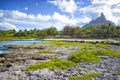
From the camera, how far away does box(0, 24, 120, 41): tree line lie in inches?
5220

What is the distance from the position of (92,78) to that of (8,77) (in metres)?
9.34

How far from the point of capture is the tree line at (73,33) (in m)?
133

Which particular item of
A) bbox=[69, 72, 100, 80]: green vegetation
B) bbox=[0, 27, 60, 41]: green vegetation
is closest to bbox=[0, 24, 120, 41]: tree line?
bbox=[0, 27, 60, 41]: green vegetation

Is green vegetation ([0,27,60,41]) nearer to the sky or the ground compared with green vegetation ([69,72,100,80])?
nearer to the sky

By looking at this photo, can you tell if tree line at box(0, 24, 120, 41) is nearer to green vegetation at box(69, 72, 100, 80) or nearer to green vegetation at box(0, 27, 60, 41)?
green vegetation at box(0, 27, 60, 41)

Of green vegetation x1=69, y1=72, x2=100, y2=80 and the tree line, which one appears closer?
green vegetation x1=69, y1=72, x2=100, y2=80

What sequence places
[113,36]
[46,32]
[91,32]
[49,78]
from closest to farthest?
1. [49,78]
2. [113,36]
3. [91,32]
4. [46,32]

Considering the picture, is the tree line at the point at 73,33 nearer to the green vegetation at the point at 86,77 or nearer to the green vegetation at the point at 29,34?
the green vegetation at the point at 29,34

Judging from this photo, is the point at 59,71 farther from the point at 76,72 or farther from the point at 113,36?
the point at 113,36

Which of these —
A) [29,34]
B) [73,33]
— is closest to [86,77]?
[73,33]

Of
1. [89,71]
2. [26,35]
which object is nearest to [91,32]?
[26,35]

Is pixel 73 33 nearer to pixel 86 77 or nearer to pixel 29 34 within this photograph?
pixel 29 34

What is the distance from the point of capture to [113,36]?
134250mm

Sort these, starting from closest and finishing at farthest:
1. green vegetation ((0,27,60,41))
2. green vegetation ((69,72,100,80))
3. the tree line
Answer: green vegetation ((69,72,100,80)), the tree line, green vegetation ((0,27,60,41))
